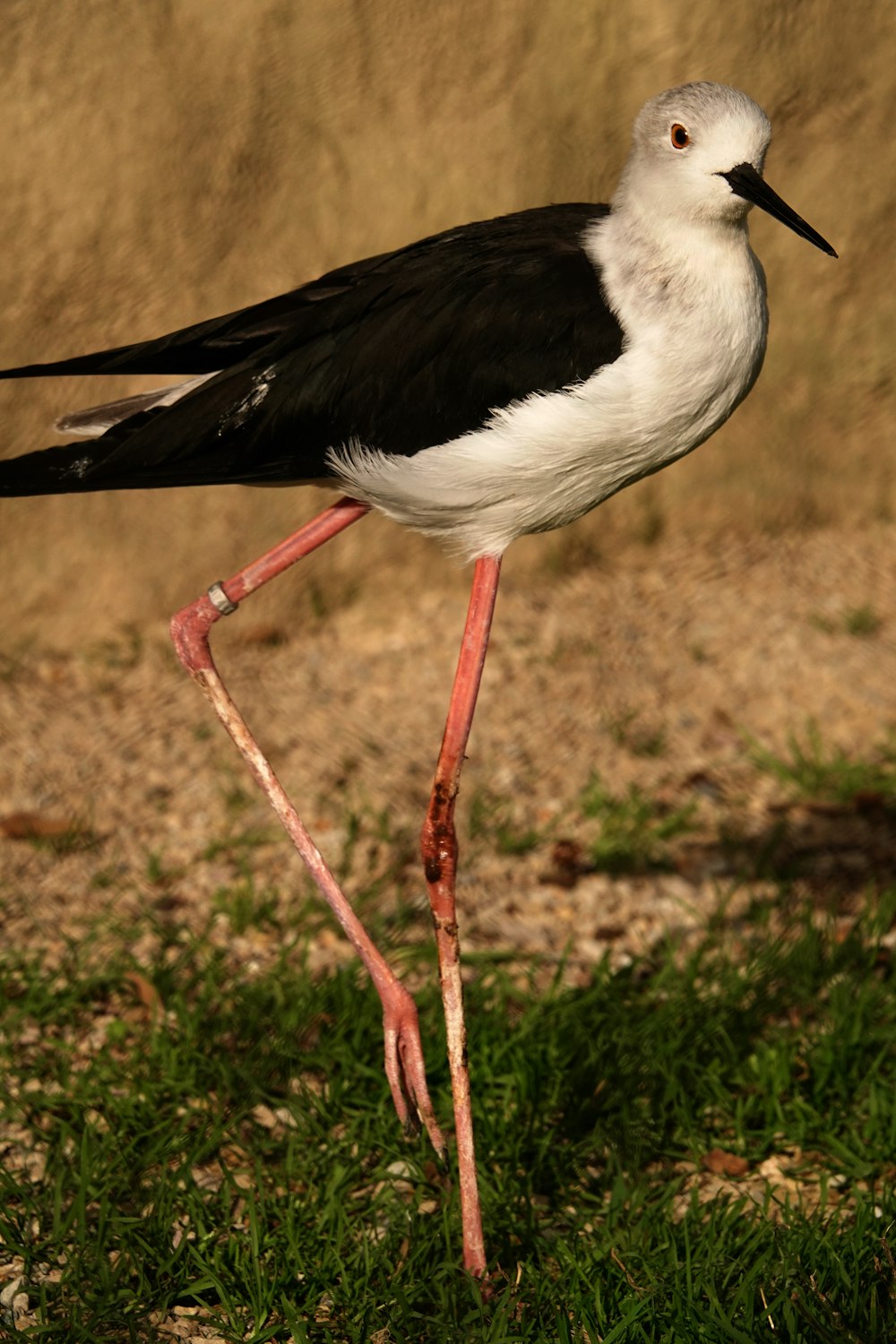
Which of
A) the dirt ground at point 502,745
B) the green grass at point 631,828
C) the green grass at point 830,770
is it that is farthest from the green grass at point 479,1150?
the green grass at point 830,770

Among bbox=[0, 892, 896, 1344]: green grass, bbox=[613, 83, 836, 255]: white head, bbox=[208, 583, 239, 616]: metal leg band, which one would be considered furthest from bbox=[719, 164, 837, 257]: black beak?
bbox=[0, 892, 896, 1344]: green grass

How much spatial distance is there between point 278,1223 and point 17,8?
3.50 metres

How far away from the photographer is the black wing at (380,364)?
9.62ft

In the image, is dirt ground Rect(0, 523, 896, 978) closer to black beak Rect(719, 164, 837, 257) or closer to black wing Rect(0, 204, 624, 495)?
black wing Rect(0, 204, 624, 495)

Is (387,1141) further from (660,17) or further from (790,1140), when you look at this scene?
(660,17)

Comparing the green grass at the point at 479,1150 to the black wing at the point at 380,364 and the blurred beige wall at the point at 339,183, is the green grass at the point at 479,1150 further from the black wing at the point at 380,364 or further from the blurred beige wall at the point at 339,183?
the blurred beige wall at the point at 339,183

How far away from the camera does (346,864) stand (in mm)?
4449

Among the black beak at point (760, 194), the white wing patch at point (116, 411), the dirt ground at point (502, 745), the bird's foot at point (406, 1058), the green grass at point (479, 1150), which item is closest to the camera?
the black beak at point (760, 194)

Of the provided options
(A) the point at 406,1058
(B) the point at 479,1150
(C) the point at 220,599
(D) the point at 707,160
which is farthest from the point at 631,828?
(D) the point at 707,160

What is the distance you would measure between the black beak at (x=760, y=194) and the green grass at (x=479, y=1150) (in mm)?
1770

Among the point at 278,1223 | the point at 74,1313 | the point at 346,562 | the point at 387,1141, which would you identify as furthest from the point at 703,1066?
the point at 346,562

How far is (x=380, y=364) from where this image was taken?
3.01 meters

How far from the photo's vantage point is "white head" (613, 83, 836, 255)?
278cm

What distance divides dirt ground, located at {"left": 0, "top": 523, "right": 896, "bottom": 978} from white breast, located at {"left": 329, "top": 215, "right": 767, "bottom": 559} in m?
1.49
